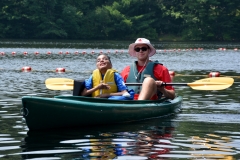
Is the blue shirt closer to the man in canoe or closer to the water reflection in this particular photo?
the man in canoe

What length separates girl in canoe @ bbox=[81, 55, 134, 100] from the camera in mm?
11648

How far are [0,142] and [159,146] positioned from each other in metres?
2.44

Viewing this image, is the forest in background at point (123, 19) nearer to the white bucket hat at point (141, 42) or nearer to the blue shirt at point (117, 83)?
the white bucket hat at point (141, 42)

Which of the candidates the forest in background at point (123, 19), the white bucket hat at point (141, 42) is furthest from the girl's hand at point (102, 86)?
the forest in background at point (123, 19)

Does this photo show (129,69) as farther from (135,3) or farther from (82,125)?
(135,3)

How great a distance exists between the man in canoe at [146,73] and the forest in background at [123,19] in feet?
204

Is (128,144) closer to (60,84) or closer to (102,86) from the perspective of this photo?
(102,86)

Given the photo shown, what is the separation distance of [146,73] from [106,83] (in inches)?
48.7

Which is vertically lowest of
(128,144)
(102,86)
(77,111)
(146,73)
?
(128,144)

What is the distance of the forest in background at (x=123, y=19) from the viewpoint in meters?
75.8

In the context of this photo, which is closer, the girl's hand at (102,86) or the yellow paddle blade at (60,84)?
the girl's hand at (102,86)

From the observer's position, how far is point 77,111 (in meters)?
10.9

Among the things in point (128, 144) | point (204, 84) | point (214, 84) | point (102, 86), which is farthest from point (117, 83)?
point (214, 84)

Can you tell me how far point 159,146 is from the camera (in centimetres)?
952
